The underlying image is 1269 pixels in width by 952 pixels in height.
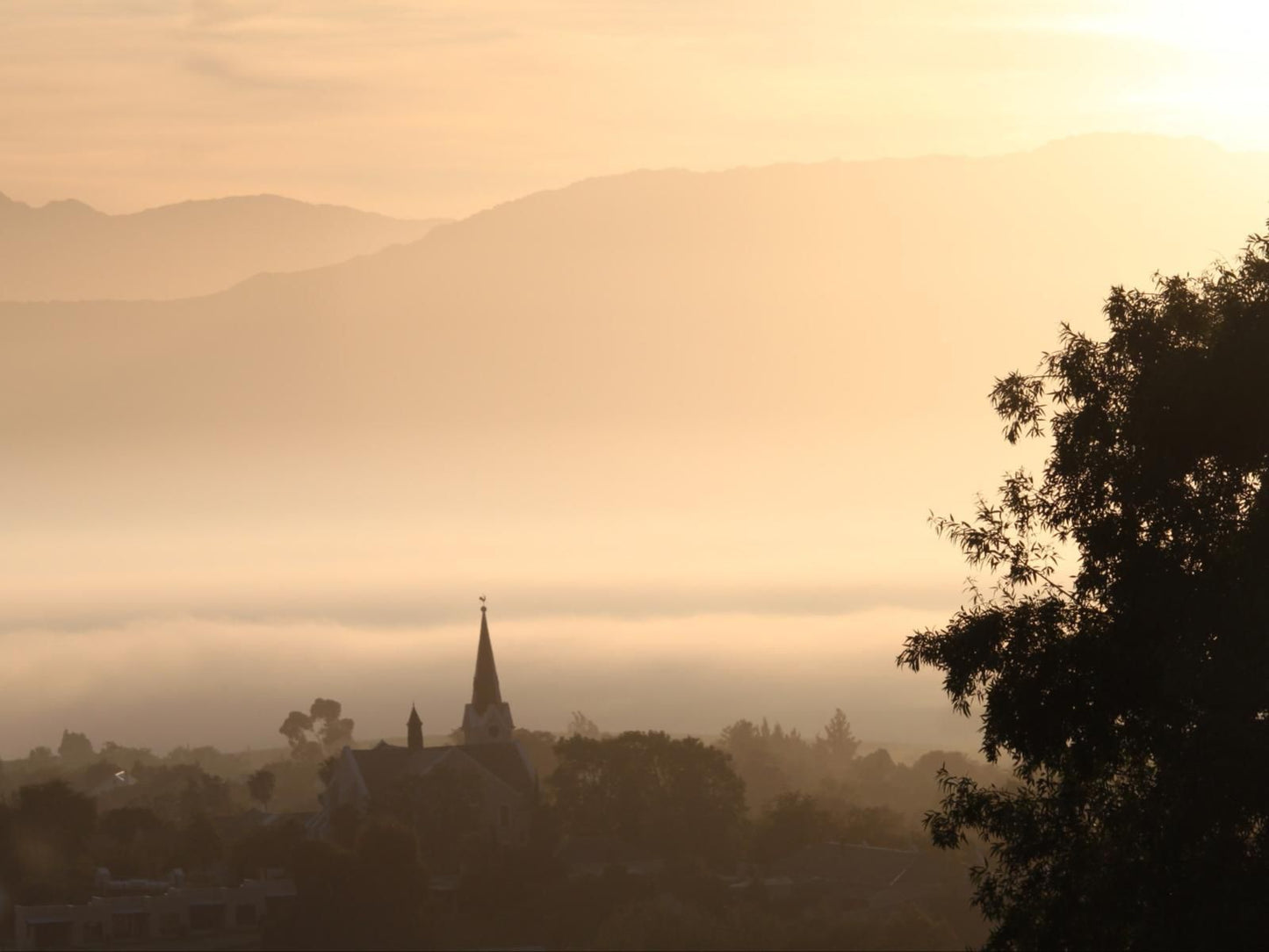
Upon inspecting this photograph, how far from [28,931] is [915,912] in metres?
54.8

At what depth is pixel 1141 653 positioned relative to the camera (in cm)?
3709

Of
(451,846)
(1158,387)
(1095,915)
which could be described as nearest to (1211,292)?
(1158,387)

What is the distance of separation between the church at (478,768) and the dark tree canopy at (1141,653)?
119065 mm

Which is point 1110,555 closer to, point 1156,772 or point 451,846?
point 1156,772

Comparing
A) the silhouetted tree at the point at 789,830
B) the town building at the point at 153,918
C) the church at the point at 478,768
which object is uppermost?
the church at the point at 478,768

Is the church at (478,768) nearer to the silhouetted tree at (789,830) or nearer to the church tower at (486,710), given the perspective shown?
the church tower at (486,710)

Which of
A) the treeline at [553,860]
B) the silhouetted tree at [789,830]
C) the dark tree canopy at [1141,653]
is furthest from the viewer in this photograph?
the silhouetted tree at [789,830]

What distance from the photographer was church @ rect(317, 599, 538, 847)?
6378 inches

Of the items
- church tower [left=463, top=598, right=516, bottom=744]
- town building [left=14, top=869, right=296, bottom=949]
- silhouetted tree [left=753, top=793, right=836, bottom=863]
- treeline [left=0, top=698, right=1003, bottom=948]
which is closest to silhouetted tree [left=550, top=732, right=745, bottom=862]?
treeline [left=0, top=698, right=1003, bottom=948]

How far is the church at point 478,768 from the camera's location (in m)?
162

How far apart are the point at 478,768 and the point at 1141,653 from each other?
12938 cm

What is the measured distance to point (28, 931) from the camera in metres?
137

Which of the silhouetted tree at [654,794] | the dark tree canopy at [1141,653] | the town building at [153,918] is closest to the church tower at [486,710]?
the silhouetted tree at [654,794]

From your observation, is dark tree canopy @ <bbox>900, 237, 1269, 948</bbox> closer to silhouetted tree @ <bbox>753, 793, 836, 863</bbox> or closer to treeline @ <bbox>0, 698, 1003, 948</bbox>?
treeline @ <bbox>0, 698, 1003, 948</bbox>
